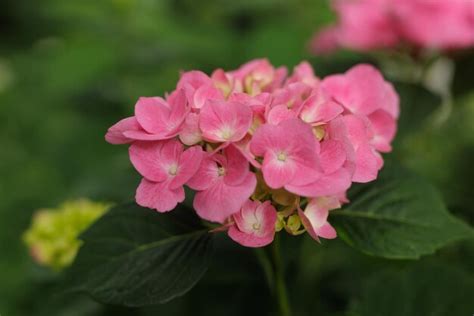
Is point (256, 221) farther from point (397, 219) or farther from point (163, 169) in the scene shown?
point (397, 219)

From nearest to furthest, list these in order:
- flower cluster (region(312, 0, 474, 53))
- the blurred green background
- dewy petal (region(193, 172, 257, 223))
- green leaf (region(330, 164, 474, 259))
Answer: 1. dewy petal (region(193, 172, 257, 223))
2. green leaf (region(330, 164, 474, 259))
3. the blurred green background
4. flower cluster (region(312, 0, 474, 53))

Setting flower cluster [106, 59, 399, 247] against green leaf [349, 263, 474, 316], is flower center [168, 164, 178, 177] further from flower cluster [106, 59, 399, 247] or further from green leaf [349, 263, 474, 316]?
green leaf [349, 263, 474, 316]

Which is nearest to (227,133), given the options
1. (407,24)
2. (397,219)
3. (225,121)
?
(225,121)

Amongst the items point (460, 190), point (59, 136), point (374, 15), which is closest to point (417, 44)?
point (374, 15)

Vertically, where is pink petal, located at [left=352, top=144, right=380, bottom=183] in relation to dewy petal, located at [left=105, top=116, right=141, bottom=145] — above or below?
below

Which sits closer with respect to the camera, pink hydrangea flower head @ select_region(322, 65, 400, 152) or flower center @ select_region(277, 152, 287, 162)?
flower center @ select_region(277, 152, 287, 162)

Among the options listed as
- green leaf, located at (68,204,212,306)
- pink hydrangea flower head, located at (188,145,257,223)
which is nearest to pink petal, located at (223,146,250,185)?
pink hydrangea flower head, located at (188,145,257,223)

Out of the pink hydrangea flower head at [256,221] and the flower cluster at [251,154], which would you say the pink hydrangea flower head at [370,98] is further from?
the pink hydrangea flower head at [256,221]
